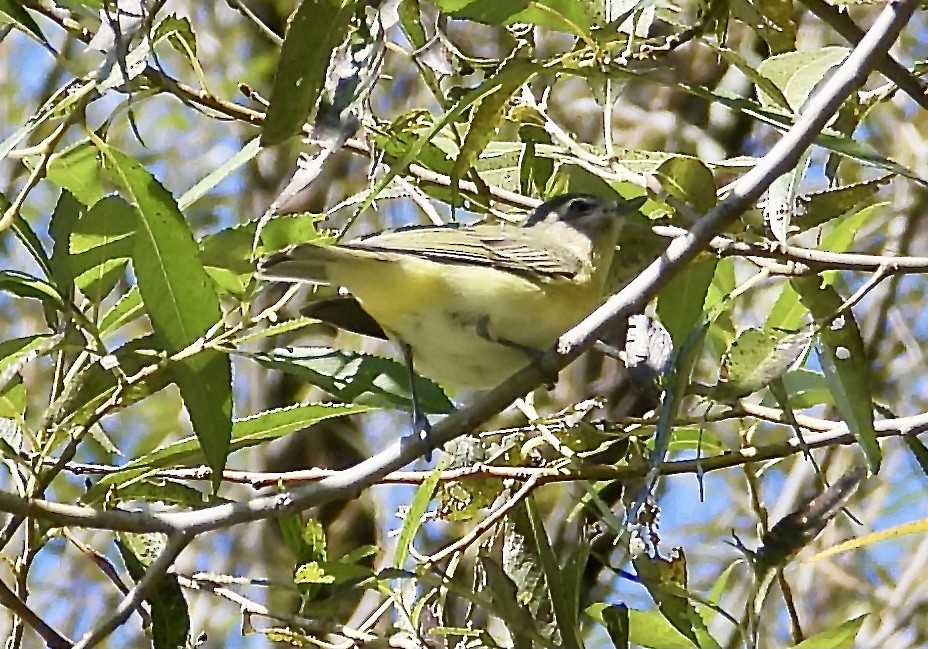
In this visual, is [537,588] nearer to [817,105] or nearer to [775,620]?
[817,105]

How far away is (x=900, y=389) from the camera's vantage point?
4754 mm

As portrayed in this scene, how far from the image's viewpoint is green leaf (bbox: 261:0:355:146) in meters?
1.56

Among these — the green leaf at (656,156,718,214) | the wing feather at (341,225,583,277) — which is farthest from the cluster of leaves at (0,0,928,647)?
the wing feather at (341,225,583,277)

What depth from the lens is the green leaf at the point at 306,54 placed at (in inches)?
61.4

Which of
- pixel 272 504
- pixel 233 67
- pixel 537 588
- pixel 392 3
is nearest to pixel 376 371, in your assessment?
pixel 537 588

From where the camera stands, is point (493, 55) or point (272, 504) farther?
point (493, 55)

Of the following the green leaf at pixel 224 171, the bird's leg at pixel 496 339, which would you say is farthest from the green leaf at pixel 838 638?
the green leaf at pixel 224 171

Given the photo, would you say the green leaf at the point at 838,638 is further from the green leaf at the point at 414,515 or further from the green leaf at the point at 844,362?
the green leaf at the point at 414,515

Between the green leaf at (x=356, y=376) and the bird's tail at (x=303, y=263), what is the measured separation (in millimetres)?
126

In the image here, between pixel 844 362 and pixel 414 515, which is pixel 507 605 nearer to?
pixel 414 515

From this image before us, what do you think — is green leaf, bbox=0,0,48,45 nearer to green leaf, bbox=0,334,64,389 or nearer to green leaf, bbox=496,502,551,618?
green leaf, bbox=0,334,64,389

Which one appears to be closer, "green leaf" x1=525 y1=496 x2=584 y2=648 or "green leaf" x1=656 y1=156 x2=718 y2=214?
"green leaf" x1=656 y1=156 x2=718 y2=214

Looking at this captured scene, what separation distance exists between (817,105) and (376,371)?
882 mm

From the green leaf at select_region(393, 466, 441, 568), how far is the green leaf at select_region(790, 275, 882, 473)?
0.60 metres
